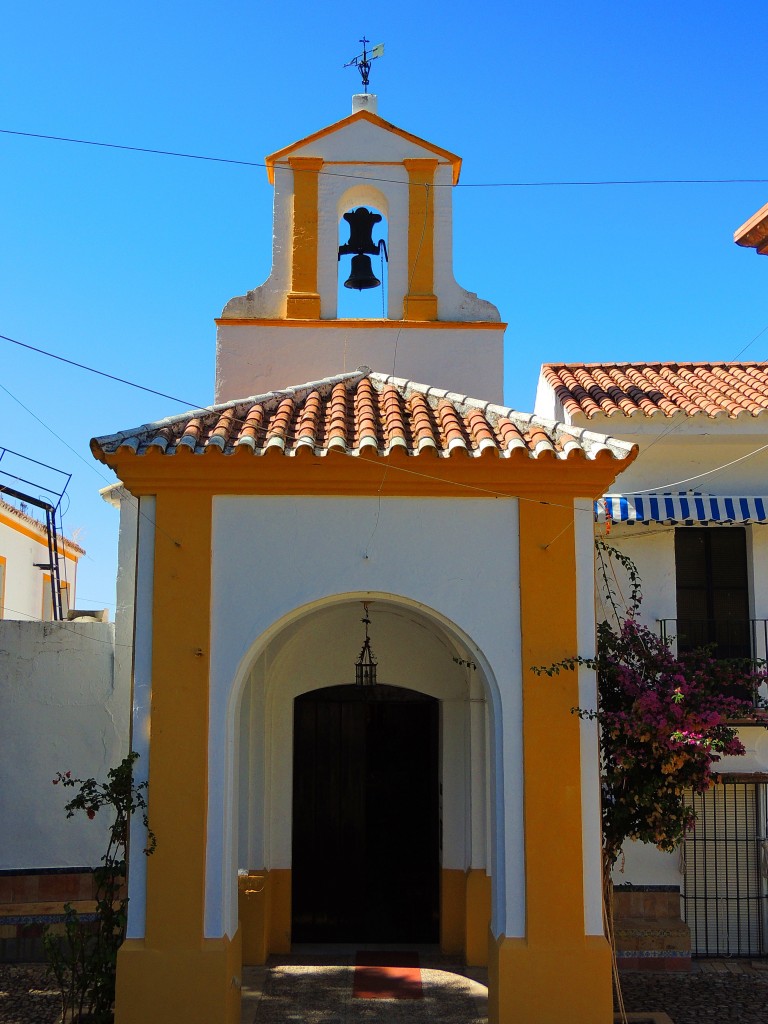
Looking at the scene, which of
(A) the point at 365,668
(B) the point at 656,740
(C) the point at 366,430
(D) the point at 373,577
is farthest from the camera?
(A) the point at 365,668

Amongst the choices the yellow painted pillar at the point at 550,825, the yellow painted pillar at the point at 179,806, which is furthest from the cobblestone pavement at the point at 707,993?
the yellow painted pillar at the point at 179,806

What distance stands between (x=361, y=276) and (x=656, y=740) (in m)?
7.32

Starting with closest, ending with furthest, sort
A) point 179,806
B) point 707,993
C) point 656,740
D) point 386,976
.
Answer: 1. point 179,806
2. point 656,740
3. point 707,993
4. point 386,976

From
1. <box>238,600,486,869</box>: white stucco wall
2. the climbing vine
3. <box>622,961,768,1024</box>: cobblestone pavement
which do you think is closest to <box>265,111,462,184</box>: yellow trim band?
<box>238,600,486,869</box>: white stucco wall

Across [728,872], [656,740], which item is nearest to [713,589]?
[728,872]

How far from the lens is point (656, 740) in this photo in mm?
8617

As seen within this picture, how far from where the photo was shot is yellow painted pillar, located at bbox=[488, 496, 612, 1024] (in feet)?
27.2

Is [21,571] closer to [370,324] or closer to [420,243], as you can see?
[370,324]

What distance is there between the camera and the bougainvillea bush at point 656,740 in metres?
8.61

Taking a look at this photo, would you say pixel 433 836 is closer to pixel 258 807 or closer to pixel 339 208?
pixel 258 807

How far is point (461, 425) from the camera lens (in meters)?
9.50

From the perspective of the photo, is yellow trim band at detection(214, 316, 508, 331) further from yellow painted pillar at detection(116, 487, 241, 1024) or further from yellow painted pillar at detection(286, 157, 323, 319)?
yellow painted pillar at detection(116, 487, 241, 1024)

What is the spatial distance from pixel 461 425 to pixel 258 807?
17.1 feet

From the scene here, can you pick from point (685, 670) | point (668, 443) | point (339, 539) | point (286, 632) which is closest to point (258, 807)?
point (286, 632)
